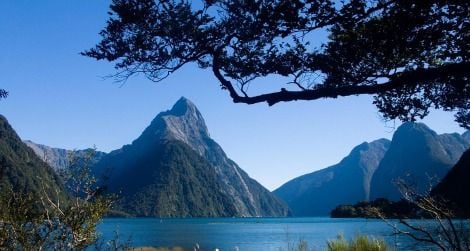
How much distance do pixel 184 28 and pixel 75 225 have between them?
8.16 feet

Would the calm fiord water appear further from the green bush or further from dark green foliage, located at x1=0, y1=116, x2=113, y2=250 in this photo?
dark green foliage, located at x1=0, y1=116, x2=113, y2=250

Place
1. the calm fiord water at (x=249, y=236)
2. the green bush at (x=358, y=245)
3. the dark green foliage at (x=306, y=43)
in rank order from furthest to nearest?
the calm fiord water at (x=249, y=236) → the green bush at (x=358, y=245) → the dark green foliage at (x=306, y=43)

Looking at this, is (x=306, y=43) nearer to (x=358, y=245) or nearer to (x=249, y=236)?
(x=358, y=245)

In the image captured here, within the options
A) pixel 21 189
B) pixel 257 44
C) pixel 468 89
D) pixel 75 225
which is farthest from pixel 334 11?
pixel 21 189

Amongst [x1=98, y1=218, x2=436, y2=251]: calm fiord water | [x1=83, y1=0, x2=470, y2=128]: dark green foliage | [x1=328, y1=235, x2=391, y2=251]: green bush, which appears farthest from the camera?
[x1=98, y1=218, x2=436, y2=251]: calm fiord water

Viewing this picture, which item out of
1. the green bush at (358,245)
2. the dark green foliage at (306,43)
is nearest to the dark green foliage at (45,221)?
the dark green foliage at (306,43)

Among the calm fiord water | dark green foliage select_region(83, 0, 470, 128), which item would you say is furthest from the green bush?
dark green foliage select_region(83, 0, 470, 128)

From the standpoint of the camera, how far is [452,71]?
15.4 feet

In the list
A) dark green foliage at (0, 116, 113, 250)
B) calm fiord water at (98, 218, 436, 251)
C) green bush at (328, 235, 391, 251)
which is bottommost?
calm fiord water at (98, 218, 436, 251)

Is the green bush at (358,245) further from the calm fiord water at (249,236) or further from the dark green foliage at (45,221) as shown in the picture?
the dark green foliage at (45,221)

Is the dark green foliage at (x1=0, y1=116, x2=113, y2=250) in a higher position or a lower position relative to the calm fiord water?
higher

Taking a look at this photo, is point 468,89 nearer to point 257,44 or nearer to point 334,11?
point 334,11

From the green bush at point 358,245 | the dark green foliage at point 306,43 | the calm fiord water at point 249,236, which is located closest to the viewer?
the dark green foliage at point 306,43

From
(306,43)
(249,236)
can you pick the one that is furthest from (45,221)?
(249,236)
